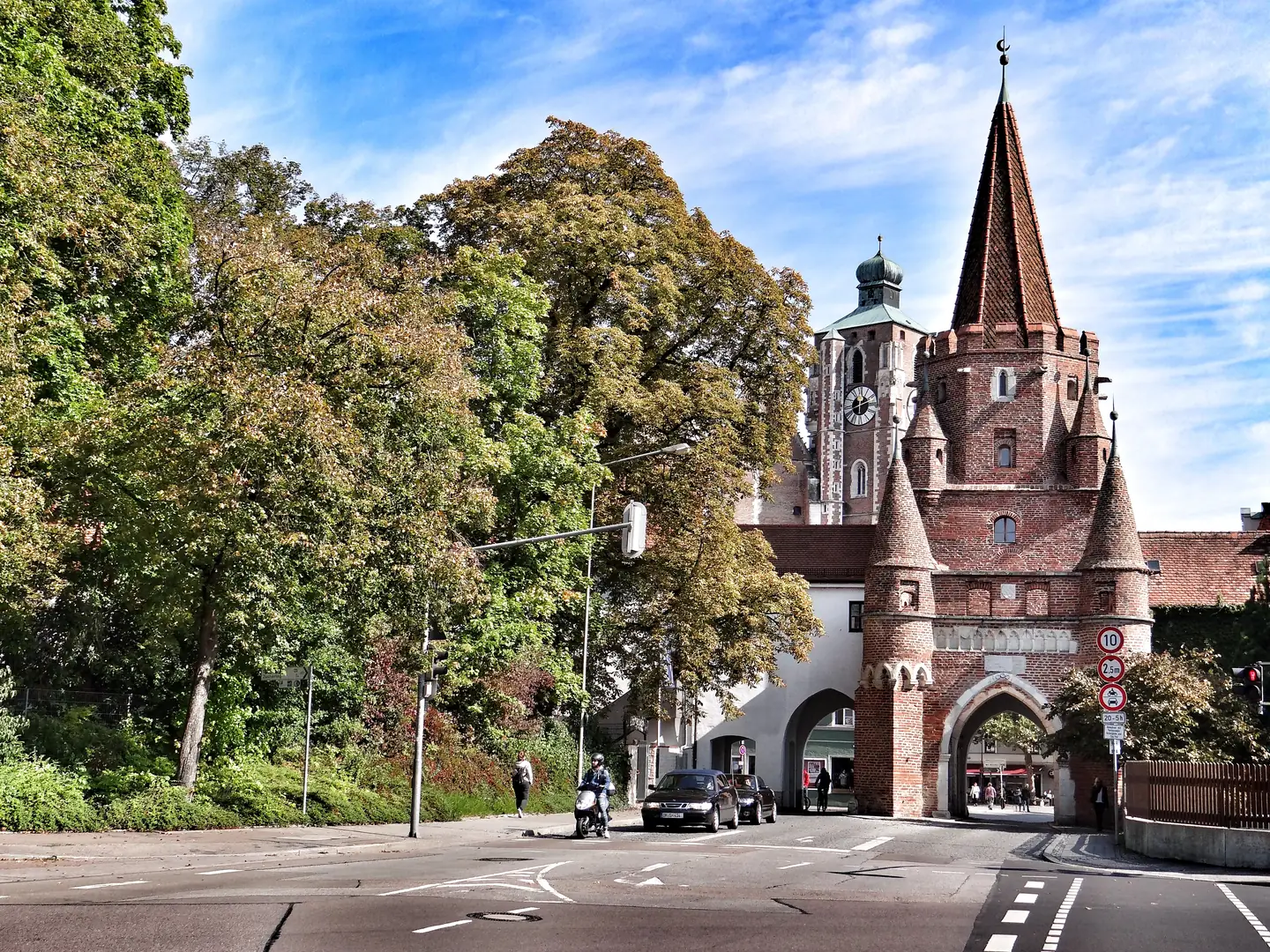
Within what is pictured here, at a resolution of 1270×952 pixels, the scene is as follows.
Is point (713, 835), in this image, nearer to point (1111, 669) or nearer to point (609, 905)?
point (1111, 669)

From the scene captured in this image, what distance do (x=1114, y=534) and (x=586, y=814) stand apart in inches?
1191

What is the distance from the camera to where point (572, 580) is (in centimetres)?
3619

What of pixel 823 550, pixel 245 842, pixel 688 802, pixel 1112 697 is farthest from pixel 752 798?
pixel 823 550

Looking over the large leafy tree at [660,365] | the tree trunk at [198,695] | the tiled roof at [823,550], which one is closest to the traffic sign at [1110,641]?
the large leafy tree at [660,365]

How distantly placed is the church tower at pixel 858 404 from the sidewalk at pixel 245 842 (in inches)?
Answer: 3892

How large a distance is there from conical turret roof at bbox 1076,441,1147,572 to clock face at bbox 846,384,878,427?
82074 millimetres

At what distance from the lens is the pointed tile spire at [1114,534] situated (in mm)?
50969

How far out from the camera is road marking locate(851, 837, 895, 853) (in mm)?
26547

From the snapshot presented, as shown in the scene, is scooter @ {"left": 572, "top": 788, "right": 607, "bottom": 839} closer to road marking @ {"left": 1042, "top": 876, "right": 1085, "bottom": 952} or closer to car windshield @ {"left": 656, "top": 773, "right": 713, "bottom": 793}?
car windshield @ {"left": 656, "top": 773, "right": 713, "bottom": 793}

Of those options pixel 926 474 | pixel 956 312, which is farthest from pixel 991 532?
pixel 956 312

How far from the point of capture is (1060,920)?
13.3 meters

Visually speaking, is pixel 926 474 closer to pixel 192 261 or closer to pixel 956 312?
pixel 956 312

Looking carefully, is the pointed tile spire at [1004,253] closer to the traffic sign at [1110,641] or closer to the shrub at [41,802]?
the traffic sign at [1110,641]

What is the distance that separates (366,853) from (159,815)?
11.7 ft
